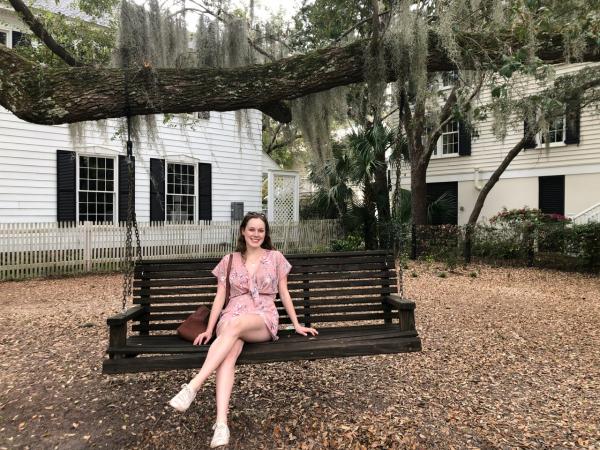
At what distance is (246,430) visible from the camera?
123 inches

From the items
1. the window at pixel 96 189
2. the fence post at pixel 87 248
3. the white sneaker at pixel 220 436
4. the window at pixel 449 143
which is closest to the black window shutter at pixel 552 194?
the window at pixel 449 143

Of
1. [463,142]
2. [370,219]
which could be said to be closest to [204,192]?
[370,219]

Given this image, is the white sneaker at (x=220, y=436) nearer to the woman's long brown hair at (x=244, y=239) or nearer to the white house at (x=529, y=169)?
the woman's long brown hair at (x=244, y=239)

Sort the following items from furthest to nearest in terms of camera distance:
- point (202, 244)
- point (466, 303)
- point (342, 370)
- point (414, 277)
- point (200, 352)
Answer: point (202, 244) → point (414, 277) → point (466, 303) → point (342, 370) → point (200, 352)

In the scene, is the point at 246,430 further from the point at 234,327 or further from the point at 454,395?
the point at 454,395

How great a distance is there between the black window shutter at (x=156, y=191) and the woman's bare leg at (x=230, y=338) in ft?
33.6

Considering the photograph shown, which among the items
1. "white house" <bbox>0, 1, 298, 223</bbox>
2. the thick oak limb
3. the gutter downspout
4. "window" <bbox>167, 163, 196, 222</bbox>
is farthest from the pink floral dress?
the gutter downspout

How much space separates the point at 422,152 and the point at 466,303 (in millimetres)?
7494

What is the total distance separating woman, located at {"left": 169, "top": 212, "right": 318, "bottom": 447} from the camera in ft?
10.0

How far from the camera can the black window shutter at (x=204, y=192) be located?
13.7 meters

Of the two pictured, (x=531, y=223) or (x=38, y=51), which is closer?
(x=38, y=51)

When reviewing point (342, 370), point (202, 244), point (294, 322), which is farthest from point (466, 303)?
point (202, 244)

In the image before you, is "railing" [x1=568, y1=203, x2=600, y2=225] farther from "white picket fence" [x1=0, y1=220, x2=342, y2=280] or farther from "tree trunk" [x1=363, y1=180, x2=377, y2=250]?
"white picket fence" [x1=0, y1=220, x2=342, y2=280]

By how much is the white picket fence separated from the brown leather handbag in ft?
25.9
